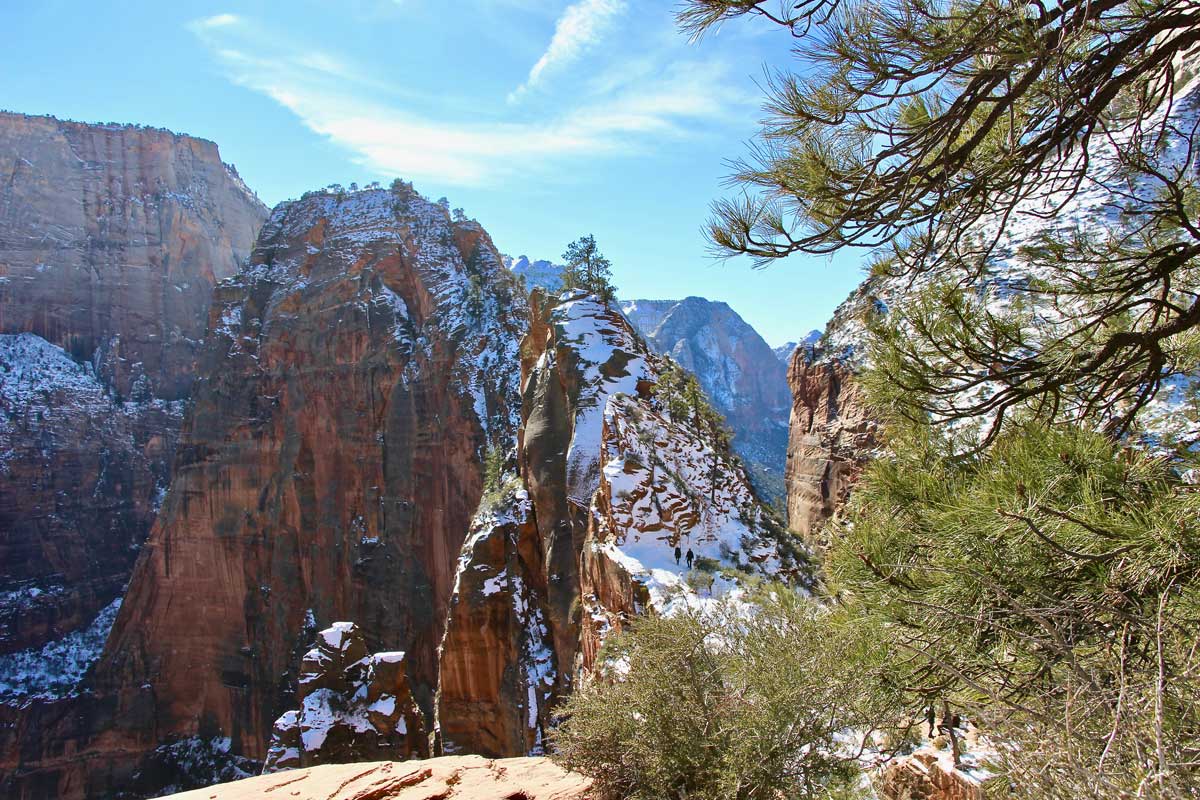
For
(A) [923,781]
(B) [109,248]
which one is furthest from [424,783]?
(B) [109,248]

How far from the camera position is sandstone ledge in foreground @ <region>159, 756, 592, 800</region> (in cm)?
664

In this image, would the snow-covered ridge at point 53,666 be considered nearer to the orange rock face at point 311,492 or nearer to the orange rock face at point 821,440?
A: the orange rock face at point 311,492

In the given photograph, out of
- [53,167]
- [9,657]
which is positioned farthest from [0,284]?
[9,657]

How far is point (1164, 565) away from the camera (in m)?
2.60

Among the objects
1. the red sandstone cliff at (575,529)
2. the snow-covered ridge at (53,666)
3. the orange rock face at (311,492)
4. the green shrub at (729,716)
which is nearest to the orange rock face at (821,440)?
the red sandstone cliff at (575,529)

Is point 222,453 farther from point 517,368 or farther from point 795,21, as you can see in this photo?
point 795,21

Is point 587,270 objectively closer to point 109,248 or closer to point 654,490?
point 654,490

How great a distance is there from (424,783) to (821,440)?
569 inches

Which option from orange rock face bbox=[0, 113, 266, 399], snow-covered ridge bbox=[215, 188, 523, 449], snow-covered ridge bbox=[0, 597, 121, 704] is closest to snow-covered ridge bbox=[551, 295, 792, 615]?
snow-covered ridge bbox=[215, 188, 523, 449]

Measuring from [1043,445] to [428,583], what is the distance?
41.7 meters

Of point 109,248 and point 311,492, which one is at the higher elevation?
point 109,248

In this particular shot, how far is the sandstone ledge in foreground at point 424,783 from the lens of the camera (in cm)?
664

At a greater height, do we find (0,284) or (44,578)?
(0,284)

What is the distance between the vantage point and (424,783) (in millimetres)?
7230
